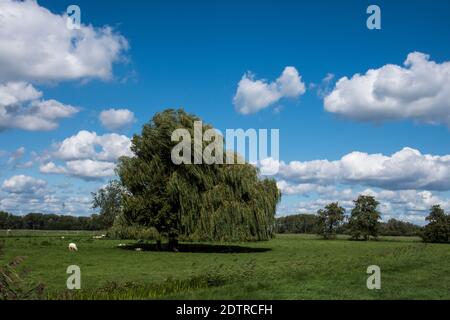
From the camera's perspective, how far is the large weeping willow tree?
41.6 m

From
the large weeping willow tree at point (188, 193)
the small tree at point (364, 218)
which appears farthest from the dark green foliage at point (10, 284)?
the small tree at point (364, 218)

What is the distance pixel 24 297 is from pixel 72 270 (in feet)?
47.2

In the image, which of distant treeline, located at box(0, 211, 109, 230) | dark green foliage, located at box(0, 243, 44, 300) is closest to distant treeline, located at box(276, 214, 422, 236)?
distant treeline, located at box(0, 211, 109, 230)

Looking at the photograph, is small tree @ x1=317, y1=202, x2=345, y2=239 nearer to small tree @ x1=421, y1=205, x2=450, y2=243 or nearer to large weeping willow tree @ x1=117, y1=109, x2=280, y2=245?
small tree @ x1=421, y1=205, x2=450, y2=243

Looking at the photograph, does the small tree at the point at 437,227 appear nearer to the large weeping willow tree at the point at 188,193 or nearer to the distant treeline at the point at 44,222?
the large weeping willow tree at the point at 188,193

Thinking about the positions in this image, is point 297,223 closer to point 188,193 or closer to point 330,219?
point 330,219

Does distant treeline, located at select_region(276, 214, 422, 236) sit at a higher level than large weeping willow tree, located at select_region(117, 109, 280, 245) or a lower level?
lower

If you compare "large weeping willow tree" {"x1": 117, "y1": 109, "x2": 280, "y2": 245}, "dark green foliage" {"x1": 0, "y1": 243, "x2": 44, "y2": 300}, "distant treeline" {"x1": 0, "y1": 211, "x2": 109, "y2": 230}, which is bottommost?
"distant treeline" {"x1": 0, "y1": 211, "x2": 109, "y2": 230}

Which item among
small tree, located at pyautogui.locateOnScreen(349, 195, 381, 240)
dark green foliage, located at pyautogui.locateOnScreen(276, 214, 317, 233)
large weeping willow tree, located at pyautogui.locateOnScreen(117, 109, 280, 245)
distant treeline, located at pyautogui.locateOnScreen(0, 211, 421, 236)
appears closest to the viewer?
large weeping willow tree, located at pyautogui.locateOnScreen(117, 109, 280, 245)

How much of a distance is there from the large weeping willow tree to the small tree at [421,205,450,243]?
48696 mm

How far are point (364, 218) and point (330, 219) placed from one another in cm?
952

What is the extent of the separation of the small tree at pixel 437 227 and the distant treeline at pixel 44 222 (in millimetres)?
89323
